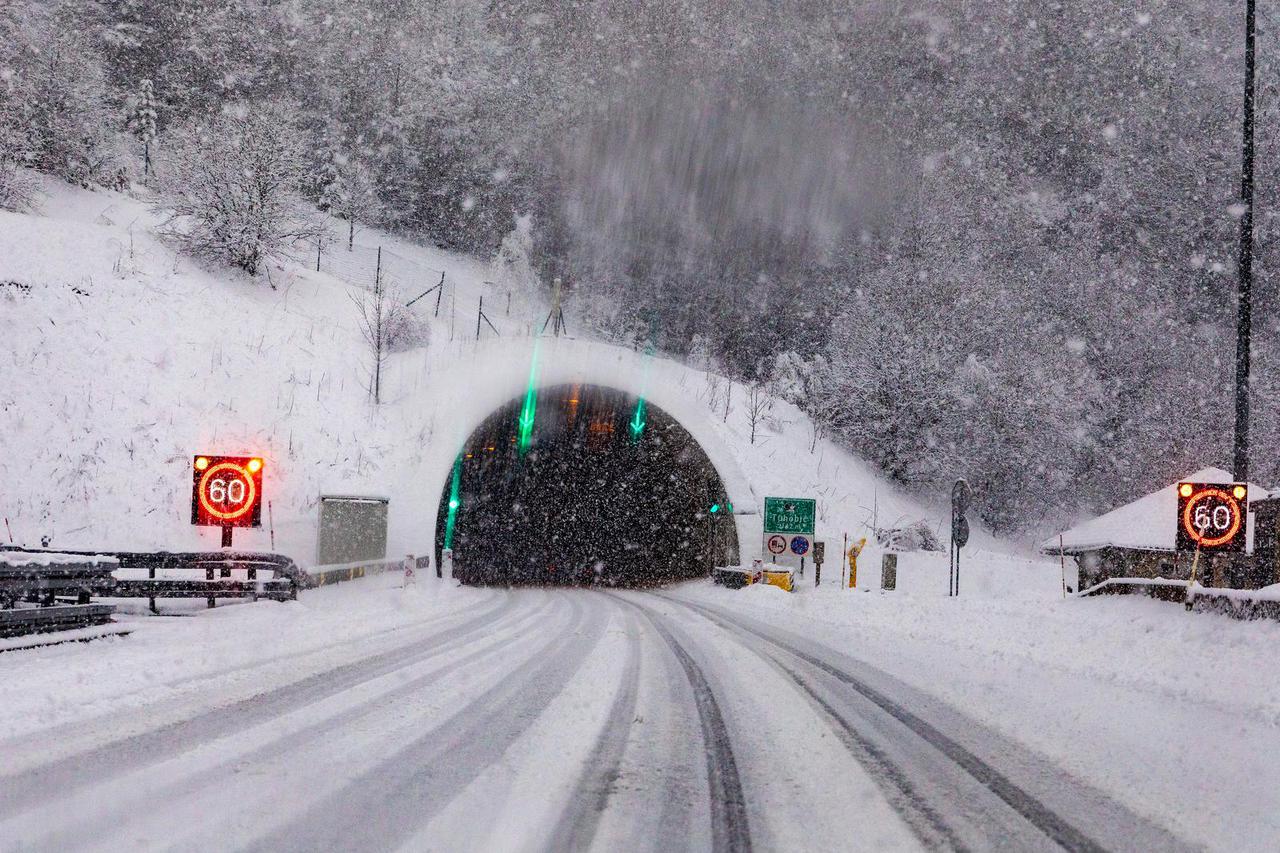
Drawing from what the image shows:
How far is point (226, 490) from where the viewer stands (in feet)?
44.5

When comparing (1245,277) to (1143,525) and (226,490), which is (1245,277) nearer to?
(1143,525)

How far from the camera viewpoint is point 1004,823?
390 centimetres

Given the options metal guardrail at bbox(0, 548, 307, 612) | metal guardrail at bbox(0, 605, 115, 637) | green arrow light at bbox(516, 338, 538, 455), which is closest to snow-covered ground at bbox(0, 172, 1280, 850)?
metal guardrail at bbox(0, 548, 307, 612)

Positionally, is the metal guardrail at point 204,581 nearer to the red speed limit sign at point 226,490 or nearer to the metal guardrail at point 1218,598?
the red speed limit sign at point 226,490

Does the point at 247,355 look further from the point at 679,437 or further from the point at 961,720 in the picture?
the point at 961,720

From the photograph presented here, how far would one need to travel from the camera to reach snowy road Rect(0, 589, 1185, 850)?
3.55 m

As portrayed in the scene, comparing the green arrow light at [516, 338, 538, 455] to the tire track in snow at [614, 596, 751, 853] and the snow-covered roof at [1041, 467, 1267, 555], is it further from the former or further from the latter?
the tire track in snow at [614, 596, 751, 853]

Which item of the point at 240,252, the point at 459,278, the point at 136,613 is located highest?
the point at 459,278

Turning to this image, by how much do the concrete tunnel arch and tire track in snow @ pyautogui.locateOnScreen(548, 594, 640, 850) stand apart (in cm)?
1990

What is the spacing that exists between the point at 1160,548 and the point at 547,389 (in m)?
19.2

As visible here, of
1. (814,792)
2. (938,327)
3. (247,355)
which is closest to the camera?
(814,792)

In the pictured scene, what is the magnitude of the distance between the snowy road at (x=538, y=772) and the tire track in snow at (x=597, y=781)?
0.05 feet

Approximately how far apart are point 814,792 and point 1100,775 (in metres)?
1.79

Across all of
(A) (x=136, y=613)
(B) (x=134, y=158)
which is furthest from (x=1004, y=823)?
(B) (x=134, y=158)
